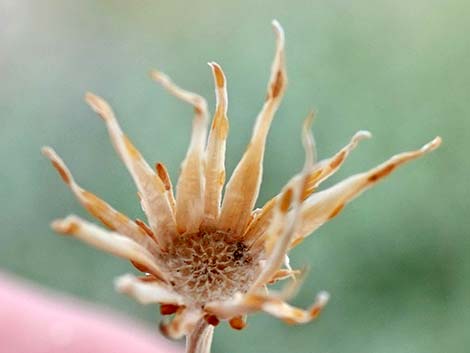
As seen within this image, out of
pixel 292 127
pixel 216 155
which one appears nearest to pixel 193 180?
pixel 216 155

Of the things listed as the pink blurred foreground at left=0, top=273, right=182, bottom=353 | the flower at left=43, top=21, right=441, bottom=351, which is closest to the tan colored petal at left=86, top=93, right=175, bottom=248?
the flower at left=43, top=21, right=441, bottom=351

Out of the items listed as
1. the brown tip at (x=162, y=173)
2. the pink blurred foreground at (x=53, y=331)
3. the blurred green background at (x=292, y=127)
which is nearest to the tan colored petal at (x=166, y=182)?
the brown tip at (x=162, y=173)

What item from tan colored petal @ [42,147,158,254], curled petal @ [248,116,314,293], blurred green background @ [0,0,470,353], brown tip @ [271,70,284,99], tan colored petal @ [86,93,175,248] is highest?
blurred green background @ [0,0,470,353]

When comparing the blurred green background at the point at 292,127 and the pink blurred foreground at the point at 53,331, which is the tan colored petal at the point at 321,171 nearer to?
the pink blurred foreground at the point at 53,331

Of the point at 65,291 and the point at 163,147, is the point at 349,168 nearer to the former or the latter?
the point at 163,147

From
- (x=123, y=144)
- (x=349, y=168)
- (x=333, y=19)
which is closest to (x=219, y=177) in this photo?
(x=123, y=144)

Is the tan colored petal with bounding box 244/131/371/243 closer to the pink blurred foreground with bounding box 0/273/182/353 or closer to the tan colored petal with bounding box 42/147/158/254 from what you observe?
the tan colored petal with bounding box 42/147/158/254
